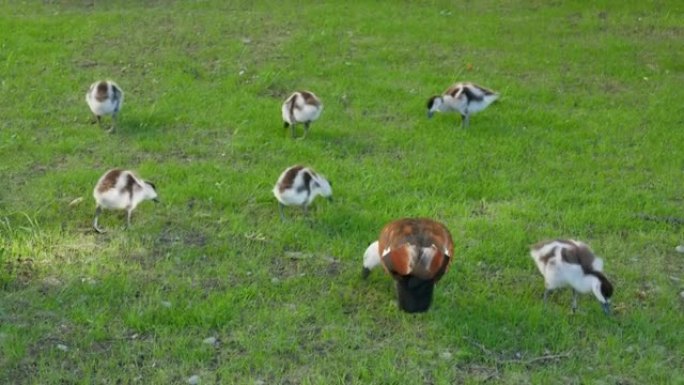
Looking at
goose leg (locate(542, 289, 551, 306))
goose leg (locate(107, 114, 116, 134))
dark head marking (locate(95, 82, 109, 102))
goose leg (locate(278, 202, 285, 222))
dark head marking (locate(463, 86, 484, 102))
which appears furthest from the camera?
dark head marking (locate(463, 86, 484, 102))

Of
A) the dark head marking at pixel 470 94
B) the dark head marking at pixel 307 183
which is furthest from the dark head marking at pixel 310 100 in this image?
the dark head marking at pixel 307 183

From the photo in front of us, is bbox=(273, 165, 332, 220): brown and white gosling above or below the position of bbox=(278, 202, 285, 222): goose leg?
above

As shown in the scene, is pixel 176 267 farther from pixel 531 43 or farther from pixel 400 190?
pixel 531 43

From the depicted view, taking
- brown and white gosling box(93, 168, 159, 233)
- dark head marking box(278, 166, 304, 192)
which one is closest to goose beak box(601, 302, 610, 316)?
dark head marking box(278, 166, 304, 192)

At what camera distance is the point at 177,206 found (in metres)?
8.23

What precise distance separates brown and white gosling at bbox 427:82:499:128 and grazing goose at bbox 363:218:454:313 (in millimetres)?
4120

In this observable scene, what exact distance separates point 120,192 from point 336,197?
196 cm

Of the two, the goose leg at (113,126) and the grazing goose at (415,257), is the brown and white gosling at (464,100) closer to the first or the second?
the goose leg at (113,126)

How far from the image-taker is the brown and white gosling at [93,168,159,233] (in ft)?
25.1

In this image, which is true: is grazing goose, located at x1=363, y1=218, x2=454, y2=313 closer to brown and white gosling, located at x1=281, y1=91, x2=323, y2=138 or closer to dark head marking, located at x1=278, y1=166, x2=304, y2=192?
dark head marking, located at x1=278, y1=166, x2=304, y2=192

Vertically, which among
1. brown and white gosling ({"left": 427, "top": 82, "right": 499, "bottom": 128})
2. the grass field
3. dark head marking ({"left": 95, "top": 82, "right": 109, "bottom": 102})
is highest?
dark head marking ({"left": 95, "top": 82, "right": 109, "bottom": 102})

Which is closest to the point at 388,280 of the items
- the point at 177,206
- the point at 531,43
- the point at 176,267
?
the point at 176,267

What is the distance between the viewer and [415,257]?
6094 millimetres

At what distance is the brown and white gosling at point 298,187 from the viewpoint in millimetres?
7812
